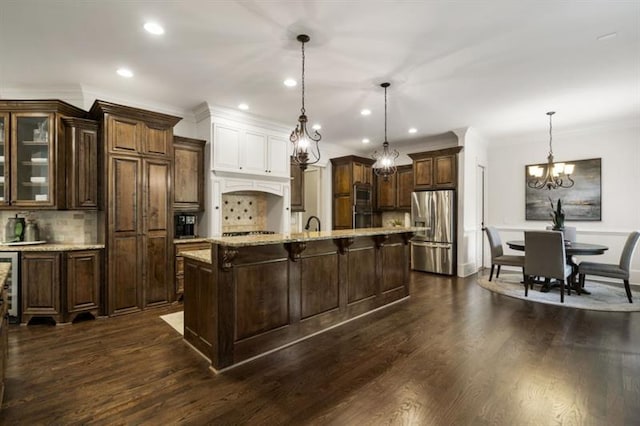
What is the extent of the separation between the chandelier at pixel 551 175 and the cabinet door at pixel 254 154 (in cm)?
476

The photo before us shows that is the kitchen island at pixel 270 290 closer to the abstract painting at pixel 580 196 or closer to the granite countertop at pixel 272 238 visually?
the granite countertop at pixel 272 238

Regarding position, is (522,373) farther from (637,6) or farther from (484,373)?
(637,6)

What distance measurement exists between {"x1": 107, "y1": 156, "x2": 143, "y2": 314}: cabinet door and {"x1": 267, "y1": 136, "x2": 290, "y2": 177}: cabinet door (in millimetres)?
2175

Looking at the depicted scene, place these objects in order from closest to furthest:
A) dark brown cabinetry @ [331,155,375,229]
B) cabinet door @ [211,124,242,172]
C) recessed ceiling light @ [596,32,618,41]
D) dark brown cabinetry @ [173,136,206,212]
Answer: recessed ceiling light @ [596,32,618,41] → dark brown cabinetry @ [173,136,206,212] → cabinet door @ [211,124,242,172] → dark brown cabinetry @ [331,155,375,229]

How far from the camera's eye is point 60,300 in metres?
3.65

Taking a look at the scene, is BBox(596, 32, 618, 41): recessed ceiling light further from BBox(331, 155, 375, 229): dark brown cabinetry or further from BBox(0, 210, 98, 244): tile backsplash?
BBox(0, 210, 98, 244): tile backsplash

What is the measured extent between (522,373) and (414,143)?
19.0ft

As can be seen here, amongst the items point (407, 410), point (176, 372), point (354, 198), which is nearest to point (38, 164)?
point (176, 372)

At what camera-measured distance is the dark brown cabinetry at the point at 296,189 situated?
629 centimetres

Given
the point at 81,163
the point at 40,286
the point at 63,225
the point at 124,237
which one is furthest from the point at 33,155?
the point at 40,286

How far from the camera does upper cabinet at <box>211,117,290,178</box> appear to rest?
16.3 feet

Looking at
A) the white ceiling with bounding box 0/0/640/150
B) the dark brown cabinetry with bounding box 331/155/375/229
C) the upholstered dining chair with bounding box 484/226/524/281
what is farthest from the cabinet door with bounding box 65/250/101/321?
the upholstered dining chair with bounding box 484/226/524/281

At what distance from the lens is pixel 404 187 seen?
7469mm

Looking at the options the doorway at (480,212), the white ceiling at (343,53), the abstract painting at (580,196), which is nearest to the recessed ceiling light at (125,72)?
the white ceiling at (343,53)
